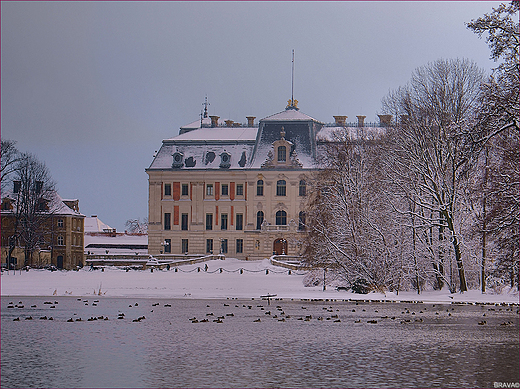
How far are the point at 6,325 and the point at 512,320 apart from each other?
1646 centimetres

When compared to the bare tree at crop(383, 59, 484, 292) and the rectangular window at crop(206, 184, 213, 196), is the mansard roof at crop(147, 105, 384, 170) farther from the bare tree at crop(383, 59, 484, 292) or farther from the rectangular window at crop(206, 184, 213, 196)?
the bare tree at crop(383, 59, 484, 292)

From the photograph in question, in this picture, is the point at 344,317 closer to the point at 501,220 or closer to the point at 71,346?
the point at 501,220

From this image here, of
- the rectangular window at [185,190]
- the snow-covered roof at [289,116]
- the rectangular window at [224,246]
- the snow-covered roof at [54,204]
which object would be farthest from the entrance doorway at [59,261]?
A: the snow-covered roof at [289,116]

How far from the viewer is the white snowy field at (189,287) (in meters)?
37.4

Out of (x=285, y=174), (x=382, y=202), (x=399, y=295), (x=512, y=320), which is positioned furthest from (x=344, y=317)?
(x=285, y=174)

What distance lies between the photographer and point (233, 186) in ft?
298

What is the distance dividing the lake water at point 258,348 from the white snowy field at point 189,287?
6625 millimetres

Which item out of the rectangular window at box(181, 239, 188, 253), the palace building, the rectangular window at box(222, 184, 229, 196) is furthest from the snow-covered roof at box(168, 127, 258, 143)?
the rectangular window at box(181, 239, 188, 253)

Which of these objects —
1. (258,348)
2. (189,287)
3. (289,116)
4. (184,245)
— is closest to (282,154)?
(289,116)

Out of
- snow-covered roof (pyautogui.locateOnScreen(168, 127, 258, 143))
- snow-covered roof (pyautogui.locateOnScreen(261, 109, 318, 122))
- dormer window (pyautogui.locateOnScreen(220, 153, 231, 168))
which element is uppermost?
snow-covered roof (pyautogui.locateOnScreen(261, 109, 318, 122))

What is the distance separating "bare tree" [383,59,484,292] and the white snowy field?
9.24 ft

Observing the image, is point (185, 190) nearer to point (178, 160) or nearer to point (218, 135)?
point (178, 160)

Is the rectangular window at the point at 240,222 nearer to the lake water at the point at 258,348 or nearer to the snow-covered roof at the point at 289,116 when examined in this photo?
the snow-covered roof at the point at 289,116

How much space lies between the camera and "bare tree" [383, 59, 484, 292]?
37531 millimetres
